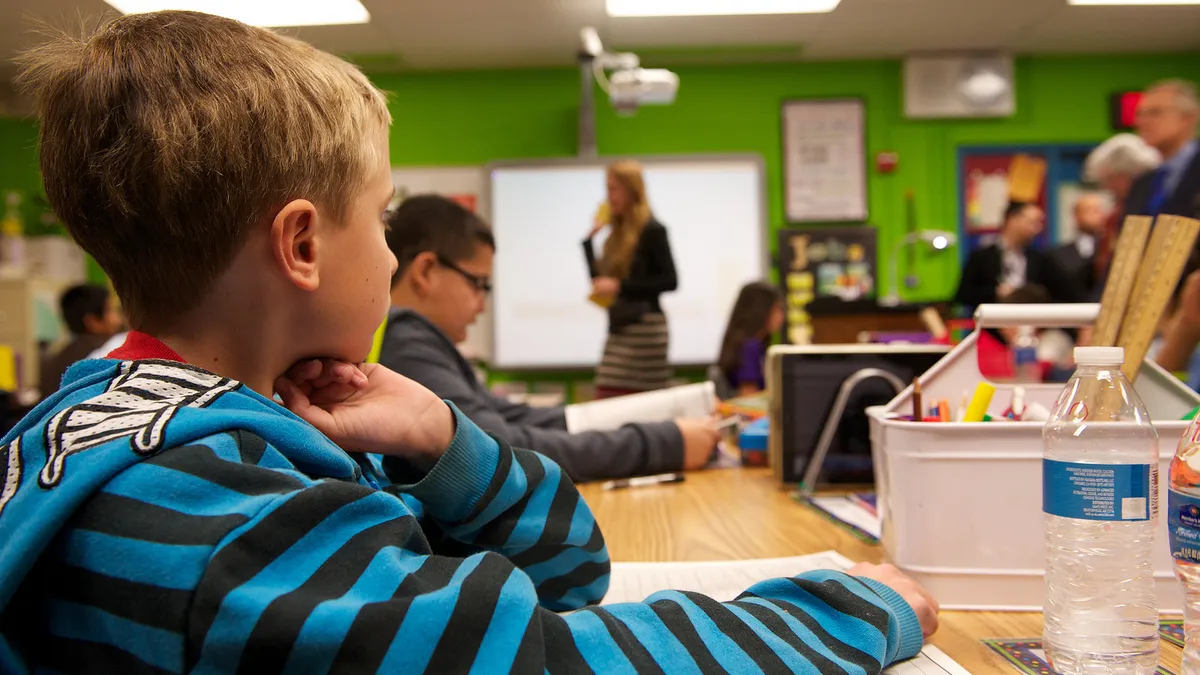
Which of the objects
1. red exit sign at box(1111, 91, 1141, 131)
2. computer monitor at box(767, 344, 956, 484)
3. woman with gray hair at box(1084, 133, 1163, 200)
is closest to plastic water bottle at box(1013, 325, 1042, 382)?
woman with gray hair at box(1084, 133, 1163, 200)

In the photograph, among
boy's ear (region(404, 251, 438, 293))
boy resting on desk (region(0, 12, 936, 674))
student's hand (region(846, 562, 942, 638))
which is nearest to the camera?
boy resting on desk (region(0, 12, 936, 674))

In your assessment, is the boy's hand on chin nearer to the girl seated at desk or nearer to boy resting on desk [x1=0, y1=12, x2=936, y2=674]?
boy resting on desk [x1=0, y1=12, x2=936, y2=674]

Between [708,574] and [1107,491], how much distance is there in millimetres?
378

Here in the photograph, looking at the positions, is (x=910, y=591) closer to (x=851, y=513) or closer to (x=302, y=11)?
(x=851, y=513)

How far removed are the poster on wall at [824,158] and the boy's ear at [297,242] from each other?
4.51 meters

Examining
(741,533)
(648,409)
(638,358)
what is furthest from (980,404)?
(638,358)

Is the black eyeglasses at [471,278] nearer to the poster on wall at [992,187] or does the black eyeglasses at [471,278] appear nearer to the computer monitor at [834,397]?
the computer monitor at [834,397]

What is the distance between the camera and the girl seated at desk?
3.70 m

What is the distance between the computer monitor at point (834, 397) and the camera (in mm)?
1295

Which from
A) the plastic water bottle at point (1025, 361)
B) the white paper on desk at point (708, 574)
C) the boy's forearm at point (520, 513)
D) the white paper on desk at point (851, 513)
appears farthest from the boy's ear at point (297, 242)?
the plastic water bottle at point (1025, 361)

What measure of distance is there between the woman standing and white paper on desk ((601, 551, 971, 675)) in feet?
7.46

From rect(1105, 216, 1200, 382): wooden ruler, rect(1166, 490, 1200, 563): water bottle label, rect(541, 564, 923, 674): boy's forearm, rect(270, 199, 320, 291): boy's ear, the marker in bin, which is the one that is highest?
rect(270, 199, 320, 291): boy's ear

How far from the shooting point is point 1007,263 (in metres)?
4.44

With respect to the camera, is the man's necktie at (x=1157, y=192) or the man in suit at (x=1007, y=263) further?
the man in suit at (x=1007, y=263)
